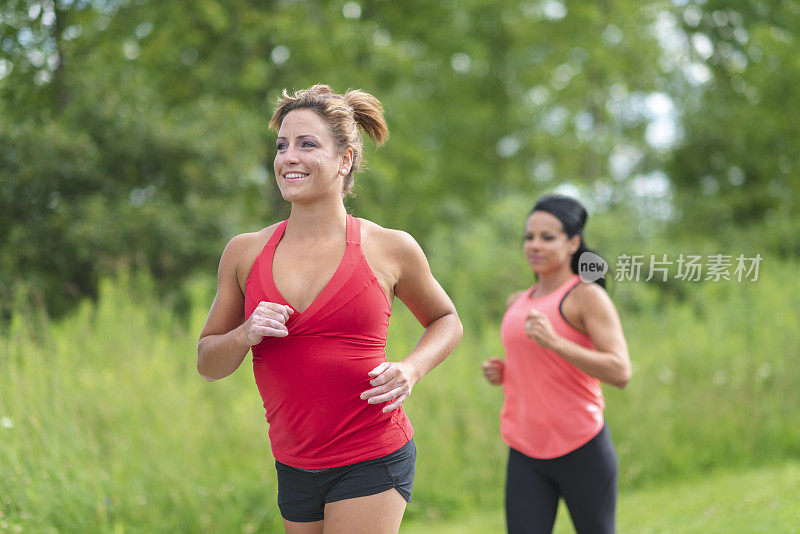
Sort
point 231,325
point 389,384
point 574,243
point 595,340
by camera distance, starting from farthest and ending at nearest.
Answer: point 574,243, point 595,340, point 231,325, point 389,384

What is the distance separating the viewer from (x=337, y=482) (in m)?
2.60

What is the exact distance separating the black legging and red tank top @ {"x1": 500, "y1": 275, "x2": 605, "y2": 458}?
0.06 metres

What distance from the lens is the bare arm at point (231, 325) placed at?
2.35 m

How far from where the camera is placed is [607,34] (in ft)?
57.5

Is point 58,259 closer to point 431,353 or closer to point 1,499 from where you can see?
point 1,499

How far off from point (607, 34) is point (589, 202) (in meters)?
4.47

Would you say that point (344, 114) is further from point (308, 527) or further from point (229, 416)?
point (229, 416)

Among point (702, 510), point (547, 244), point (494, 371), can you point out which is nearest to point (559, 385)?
point (494, 371)

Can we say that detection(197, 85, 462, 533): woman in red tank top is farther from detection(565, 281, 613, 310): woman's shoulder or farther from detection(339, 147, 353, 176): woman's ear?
detection(565, 281, 613, 310): woman's shoulder

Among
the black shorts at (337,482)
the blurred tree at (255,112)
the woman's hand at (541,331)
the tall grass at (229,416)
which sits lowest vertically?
the tall grass at (229,416)

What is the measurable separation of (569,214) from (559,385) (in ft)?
3.00

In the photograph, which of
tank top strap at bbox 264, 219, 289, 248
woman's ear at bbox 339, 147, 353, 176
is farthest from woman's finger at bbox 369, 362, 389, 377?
woman's ear at bbox 339, 147, 353, 176

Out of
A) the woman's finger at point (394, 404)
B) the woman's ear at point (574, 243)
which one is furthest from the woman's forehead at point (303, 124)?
the woman's ear at point (574, 243)

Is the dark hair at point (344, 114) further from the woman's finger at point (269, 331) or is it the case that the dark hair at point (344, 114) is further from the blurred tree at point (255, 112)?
the blurred tree at point (255, 112)
